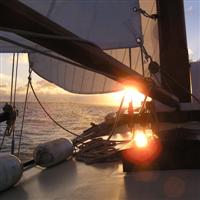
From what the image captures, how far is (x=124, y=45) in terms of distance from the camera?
3.73m

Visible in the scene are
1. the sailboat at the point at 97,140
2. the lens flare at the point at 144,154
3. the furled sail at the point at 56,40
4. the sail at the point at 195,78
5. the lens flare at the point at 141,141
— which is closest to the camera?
the furled sail at the point at 56,40

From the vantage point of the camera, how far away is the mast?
5867 millimetres

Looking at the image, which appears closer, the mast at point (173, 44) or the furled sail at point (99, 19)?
the furled sail at point (99, 19)

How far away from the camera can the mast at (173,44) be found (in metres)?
5.87

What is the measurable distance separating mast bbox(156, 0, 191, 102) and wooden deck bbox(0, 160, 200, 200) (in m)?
2.39

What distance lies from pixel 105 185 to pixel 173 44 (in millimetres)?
3177

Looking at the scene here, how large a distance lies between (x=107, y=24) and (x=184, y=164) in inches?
51.6

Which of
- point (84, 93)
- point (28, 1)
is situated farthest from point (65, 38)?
point (84, 93)

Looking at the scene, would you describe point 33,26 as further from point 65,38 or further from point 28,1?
point 28,1

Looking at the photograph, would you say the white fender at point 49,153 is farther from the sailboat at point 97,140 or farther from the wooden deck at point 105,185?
the wooden deck at point 105,185

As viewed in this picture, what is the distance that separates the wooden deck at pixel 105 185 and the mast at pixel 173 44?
2.39 metres

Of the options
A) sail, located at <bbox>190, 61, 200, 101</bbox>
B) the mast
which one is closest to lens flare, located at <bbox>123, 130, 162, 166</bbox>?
the mast

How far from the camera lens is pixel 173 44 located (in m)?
5.90

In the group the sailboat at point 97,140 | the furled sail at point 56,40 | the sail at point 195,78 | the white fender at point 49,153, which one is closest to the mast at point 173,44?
the sailboat at point 97,140
